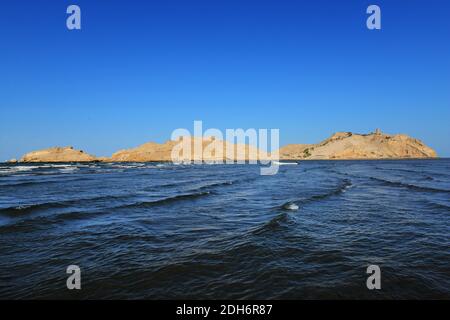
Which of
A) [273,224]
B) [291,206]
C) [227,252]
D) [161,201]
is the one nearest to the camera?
[227,252]

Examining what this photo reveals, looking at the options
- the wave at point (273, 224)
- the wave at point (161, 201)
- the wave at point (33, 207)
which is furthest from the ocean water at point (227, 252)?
the wave at point (161, 201)

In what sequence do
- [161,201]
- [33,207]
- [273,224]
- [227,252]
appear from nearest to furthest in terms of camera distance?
[227,252]
[273,224]
[33,207]
[161,201]

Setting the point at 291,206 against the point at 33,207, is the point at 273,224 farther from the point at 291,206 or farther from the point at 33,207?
the point at 33,207

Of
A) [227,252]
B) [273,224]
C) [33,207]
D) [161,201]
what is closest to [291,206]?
[273,224]

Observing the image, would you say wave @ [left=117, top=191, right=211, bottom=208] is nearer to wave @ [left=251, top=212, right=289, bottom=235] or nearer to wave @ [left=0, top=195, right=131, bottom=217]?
wave @ [left=0, top=195, right=131, bottom=217]

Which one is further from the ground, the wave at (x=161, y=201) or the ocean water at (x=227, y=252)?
the ocean water at (x=227, y=252)

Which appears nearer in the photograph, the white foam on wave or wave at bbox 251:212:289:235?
wave at bbox 251:212:289:235

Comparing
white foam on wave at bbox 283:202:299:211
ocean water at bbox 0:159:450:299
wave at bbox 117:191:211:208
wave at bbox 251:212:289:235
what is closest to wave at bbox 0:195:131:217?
ocean water at bbox 0:159:450:299

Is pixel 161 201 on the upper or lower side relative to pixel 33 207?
lower

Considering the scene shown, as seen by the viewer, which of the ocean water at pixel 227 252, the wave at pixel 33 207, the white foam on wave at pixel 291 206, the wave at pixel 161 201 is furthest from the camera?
the wave at pixel 161 201

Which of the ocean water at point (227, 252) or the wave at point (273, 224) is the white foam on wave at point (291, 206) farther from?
the wave at point (273, 224)

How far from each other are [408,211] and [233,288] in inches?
584

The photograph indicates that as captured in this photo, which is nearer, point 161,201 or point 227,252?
point 227,252

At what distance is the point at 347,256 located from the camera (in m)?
10.2
